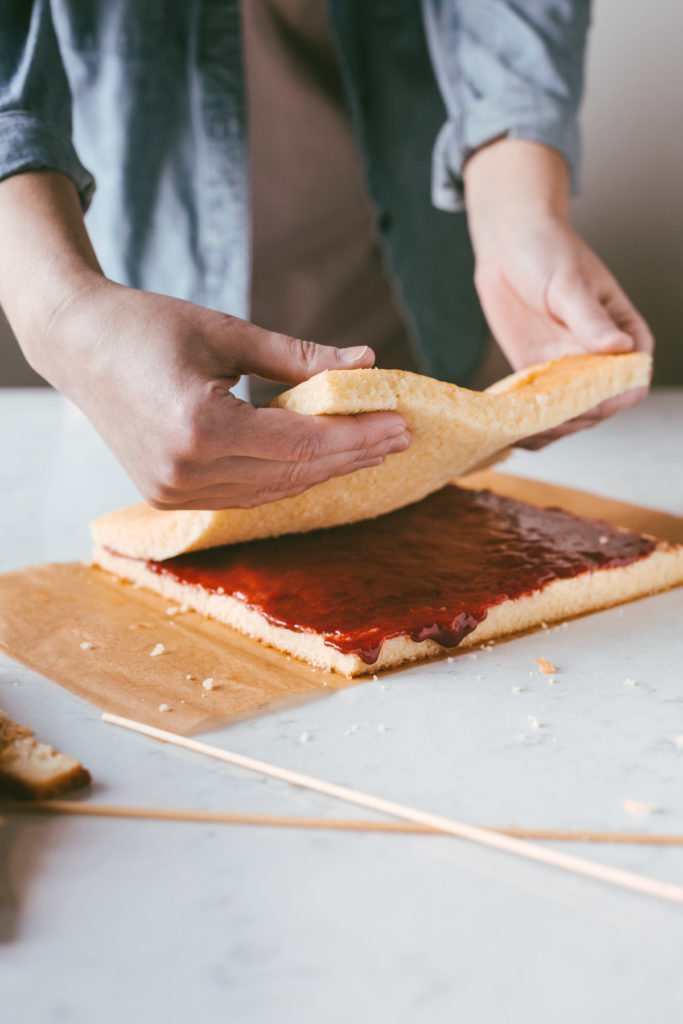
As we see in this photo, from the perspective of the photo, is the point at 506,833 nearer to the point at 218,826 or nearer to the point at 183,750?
the point at 218,826

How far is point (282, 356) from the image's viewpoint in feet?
4.71

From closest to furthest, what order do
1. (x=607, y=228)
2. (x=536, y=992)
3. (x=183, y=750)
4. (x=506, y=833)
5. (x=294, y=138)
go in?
(x=536, y=992), (x=506, y=833), (x=183, y=750), (x=294, y=138), (x=607, y=228)

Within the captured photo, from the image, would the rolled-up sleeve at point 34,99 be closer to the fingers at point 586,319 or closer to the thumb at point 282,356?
the thumb at point 282,356

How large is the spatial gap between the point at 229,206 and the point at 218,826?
192 cm

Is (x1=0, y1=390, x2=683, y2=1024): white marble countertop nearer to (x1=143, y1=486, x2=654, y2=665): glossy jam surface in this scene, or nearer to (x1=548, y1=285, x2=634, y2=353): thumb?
(x1=143, y1=486, x2=654, y2=665): glossy jam surface

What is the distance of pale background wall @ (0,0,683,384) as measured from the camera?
4.55 meters

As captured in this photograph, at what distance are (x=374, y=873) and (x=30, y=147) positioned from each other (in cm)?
135

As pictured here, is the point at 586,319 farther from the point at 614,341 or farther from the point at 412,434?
the point at 412,434

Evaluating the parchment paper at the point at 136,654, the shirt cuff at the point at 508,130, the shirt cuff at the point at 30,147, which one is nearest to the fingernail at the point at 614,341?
the shirt cuff at the point at 508,130

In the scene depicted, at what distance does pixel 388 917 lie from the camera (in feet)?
3.09

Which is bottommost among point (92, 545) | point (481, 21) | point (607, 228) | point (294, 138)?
point (92, 545)

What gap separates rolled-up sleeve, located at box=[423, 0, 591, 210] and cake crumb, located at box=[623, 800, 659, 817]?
5.89ft

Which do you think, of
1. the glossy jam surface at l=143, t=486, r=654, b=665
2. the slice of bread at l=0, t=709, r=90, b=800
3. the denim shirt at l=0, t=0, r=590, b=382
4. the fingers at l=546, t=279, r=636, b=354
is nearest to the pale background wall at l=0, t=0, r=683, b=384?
the denim shirt at l=0, t=0, r=590, b=382

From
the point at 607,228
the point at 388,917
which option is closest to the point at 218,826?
the point at 388,917
